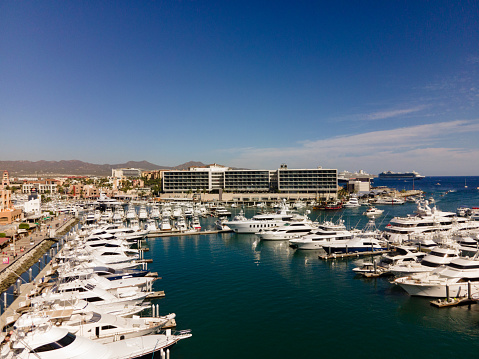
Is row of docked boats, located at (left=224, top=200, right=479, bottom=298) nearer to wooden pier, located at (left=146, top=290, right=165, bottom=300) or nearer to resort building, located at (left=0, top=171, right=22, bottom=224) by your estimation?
wooden pier, located at (left=146, top=290, right=165, bottom=300)

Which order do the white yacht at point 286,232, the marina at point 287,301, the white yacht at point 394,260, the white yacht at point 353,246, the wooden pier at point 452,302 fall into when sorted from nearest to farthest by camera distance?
the marina at point 287,301, the wooden pier at point 452,302, the white yacht at point 394,260, the white yacht at point 353,246, the white yacht at point 286,232

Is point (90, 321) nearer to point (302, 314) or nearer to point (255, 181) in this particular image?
point (302, 314)

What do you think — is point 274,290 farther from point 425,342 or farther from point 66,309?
point 66,309

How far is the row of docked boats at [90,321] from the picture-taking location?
16328mm

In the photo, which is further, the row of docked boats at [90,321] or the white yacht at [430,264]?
the white yacht at [430,264]

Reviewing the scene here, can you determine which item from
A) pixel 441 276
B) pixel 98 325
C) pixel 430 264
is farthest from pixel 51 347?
pixel 430 264

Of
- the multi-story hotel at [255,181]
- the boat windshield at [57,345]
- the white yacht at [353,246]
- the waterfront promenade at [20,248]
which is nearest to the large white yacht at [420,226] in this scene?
the white yacht at [353,246]

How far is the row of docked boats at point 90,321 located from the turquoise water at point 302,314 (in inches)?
88.8

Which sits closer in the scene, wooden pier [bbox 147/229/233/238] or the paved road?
the paved road

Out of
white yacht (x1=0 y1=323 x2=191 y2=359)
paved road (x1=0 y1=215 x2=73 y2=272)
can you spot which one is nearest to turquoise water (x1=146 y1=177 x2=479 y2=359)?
white yacht (x1=0 y1=323 x2=191 y2=359)

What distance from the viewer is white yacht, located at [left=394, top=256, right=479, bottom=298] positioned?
2948 centimetres

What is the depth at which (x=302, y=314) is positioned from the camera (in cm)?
2738

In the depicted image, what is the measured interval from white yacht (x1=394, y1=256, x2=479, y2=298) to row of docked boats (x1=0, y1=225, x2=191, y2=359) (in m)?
21.5

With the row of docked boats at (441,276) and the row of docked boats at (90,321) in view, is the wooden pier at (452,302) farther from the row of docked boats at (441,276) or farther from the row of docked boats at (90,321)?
the row of docked boats at (90,321)
